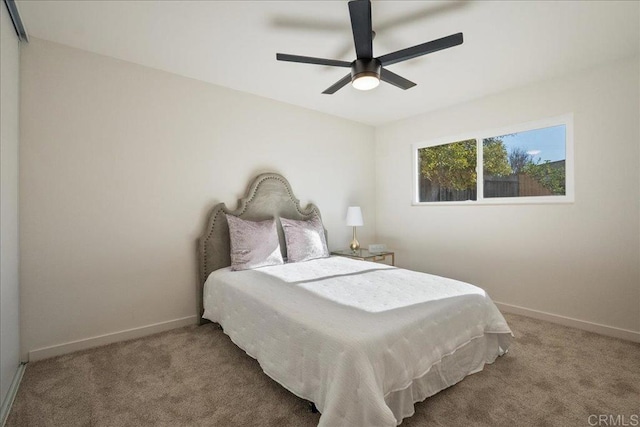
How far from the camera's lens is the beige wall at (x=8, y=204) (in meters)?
1.83

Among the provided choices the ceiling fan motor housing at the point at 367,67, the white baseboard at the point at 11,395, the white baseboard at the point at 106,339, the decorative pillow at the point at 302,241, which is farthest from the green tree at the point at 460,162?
the white baseboard at the point at 11,395

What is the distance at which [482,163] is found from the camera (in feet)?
12.2

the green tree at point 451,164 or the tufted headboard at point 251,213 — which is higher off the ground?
the green tree at point 451,164

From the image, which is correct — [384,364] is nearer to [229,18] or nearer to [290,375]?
[290,375]

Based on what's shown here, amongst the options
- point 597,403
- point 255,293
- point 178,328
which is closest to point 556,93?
point 597,403

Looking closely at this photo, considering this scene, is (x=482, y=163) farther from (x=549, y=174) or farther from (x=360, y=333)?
(x=360, y=333)

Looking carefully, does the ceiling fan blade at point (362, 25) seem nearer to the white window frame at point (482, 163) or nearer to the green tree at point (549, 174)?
the white window frame at point (482, 163)

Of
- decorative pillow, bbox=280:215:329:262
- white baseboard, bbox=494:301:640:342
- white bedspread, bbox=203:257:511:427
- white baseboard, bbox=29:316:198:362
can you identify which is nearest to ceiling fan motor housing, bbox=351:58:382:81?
white bedspread, bbox=203:257:511:427

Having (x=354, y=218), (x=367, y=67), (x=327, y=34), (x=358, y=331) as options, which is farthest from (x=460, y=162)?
(x=358, y=331)

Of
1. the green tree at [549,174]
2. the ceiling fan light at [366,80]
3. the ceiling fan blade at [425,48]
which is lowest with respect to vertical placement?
the green tree at [549,174]

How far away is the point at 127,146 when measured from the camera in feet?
8.91

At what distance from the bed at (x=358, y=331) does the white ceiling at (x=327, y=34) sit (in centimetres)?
191

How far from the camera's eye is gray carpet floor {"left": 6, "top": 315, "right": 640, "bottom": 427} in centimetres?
168

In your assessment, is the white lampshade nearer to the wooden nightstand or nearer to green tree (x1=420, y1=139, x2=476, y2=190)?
the wooden nightstand
